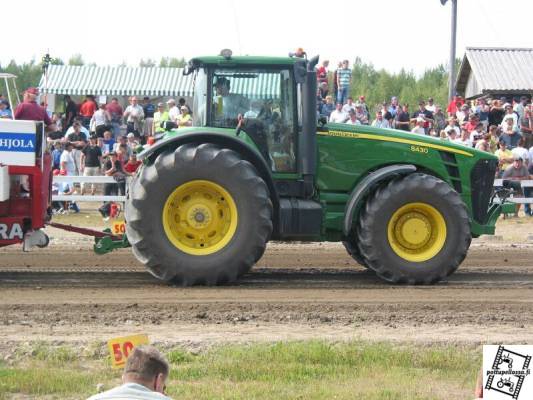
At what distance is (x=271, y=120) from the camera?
11266mm

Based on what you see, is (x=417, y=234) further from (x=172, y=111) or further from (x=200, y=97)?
(x=172, y=111)

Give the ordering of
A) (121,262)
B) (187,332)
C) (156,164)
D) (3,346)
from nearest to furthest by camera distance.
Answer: (3,346)
(187,332)
(156,164)
(121,262)

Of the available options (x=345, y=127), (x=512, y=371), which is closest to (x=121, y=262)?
(x=345, y=127)

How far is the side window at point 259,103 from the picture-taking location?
36.8 ft

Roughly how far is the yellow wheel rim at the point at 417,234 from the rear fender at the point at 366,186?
1.33 feet

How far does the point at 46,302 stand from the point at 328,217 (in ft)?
10.3

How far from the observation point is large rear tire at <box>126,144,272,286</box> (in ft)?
35.7

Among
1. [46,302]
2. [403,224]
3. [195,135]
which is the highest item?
[195,135]

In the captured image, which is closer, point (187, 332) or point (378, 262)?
Result: point (187, 332)

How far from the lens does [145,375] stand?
14.5 ft

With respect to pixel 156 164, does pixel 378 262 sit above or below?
below

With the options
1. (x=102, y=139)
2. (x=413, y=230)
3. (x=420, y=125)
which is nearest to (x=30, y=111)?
(x=413, y=230)

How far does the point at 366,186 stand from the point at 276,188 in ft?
3.18

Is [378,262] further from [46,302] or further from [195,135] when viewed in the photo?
[46,302]
